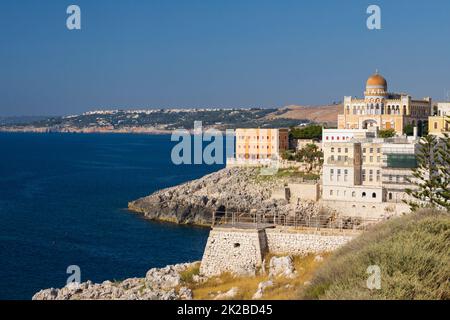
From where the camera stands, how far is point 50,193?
267 feet

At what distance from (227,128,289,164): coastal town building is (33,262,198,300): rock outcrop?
158 feet

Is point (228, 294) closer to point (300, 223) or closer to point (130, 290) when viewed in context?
point (130, 290)

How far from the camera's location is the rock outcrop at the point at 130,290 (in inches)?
1009

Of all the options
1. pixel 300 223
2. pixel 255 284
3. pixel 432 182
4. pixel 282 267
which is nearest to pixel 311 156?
pixel 300 223

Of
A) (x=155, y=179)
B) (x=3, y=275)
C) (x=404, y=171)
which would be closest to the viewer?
(x=3, y=275)

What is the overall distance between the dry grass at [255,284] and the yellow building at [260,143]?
49.7 meters

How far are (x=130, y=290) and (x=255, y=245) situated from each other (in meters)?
4.41

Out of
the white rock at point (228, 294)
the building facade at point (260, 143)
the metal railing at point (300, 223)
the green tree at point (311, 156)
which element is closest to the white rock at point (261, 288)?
the white rock at point (228, 294)

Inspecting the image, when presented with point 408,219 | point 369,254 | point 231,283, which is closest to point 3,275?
point 231,283

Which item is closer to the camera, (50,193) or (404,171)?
(404,171)

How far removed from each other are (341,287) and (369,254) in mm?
2650

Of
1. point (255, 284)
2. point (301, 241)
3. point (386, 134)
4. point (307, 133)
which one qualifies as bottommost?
point (255, 284)

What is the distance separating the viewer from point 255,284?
25.0 meters
